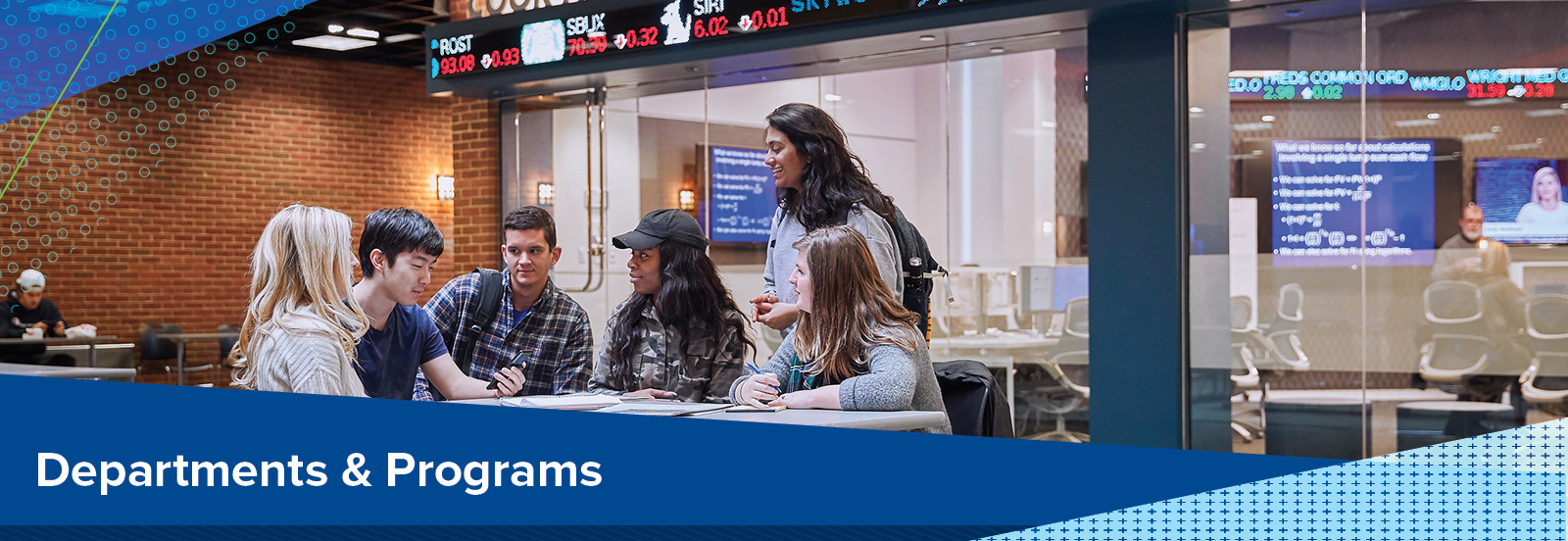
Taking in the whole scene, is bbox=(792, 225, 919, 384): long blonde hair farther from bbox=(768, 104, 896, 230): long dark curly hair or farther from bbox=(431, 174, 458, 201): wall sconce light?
bbox=(431, 174, 458, 201): wall sconce light

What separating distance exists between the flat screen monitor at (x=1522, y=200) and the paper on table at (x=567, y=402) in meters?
3.31

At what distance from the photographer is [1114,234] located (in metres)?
5.20

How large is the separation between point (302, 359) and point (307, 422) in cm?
35

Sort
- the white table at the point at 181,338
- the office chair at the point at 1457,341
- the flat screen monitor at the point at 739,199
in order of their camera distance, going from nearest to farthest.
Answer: the office chair at the point at 1457,341 → the flat screen monitor at the point at 739,199 → the white table at the point at 181,338

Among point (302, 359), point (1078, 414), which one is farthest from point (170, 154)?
point (302, 359)

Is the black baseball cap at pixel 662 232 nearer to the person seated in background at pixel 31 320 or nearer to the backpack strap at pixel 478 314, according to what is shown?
the backpack strap at pixel 478 314

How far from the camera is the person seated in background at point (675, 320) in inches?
159

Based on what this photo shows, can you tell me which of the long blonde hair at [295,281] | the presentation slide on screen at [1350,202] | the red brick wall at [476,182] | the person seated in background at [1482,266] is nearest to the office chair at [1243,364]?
the presentation slide on screen at [1350,202]

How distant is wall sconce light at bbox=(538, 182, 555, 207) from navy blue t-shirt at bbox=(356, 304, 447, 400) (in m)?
3.73

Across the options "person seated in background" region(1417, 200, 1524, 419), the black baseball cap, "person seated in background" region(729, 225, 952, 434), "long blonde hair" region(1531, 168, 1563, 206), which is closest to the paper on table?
"person seated in background" region(729, 225, 952, 434)

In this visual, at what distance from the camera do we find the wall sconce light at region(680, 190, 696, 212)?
679 cm

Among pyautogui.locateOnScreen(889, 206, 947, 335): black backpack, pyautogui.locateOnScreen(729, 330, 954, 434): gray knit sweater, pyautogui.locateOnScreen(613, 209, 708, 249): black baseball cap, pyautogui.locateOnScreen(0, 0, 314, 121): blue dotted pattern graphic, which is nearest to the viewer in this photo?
pyautogui.locateOnScreen(729, 330, 954, 434): gray knit sweater

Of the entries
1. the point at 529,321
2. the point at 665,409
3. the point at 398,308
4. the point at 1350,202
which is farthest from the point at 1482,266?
the point at 398,308

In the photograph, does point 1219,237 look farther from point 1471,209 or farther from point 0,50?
point 0,50
